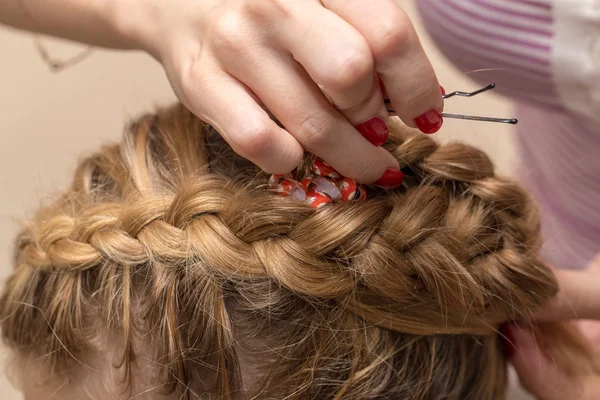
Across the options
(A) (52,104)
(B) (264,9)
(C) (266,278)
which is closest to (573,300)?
(C) (266,278)

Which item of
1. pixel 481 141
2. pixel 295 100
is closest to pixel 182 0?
pixel 295 100

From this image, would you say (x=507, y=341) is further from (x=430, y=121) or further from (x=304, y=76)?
(x=304, y=76)

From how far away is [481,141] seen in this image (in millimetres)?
1088

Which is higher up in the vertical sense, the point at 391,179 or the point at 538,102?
the point at 391,179

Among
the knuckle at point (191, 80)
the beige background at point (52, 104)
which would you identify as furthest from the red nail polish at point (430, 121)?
the beige background at point (52, 104)

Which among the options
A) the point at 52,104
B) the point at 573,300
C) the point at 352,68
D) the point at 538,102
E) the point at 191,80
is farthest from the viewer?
the point at 52,104

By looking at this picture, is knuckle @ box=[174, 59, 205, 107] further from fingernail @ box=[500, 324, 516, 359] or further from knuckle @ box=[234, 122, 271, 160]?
fingernail @ box=[500, 324, 516, 359]

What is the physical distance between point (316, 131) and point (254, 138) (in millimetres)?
62

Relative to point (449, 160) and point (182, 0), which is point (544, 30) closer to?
point (449, 160)

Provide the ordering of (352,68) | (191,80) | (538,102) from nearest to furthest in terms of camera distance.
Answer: (352,68)
(191,80)
(538,102)

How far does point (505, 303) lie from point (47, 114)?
139 centimetres

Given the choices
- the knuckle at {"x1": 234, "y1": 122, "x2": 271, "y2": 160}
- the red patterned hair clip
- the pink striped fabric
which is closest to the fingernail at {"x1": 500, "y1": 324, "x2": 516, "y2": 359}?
the pink striped fabric

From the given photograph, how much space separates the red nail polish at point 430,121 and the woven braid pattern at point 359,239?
8 cm

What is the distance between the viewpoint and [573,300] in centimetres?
73
